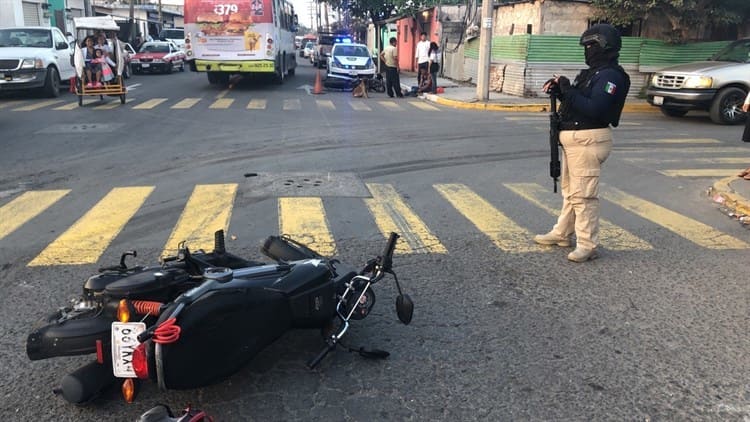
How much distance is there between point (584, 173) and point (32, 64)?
16.7m

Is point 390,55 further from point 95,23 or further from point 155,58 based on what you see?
point 95,23

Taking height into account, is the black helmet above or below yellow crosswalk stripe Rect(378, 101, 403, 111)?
above

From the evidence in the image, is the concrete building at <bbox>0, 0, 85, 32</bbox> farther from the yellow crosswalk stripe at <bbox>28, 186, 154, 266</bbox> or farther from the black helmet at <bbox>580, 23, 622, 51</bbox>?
the black helmet at <bbox>580, 23, 622, 51</bbox>

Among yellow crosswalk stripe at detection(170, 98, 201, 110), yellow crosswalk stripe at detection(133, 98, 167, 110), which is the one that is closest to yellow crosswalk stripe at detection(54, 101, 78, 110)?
yellow crosswalk stripe at detection(133, 98, 167, 110)

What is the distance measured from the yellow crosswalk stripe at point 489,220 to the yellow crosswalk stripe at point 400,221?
0.58m

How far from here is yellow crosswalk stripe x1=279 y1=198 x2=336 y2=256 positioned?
18.9 ft

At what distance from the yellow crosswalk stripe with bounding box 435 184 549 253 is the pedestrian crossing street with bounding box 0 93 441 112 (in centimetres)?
892

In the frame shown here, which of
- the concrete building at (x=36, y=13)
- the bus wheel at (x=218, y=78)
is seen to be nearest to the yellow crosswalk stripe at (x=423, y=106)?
the bus wheel at (x=218, y=78)

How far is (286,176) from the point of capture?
8.52 meters

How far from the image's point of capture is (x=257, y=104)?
55.8 ft

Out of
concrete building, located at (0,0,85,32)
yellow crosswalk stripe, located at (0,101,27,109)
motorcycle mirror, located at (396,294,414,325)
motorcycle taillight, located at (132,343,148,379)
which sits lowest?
motorcycle mirror, located at (396,294,414,325)

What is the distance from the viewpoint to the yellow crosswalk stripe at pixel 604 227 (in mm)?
5930

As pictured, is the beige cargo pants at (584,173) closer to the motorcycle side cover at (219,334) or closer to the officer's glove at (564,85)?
the officer's glove at (564,85)

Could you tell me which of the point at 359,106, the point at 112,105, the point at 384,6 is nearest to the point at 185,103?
the point at 112,105
